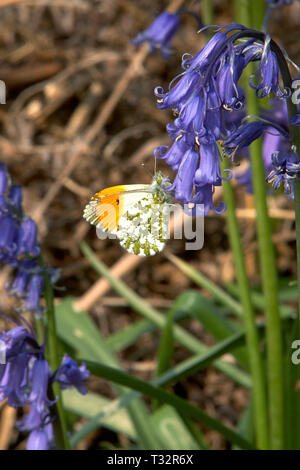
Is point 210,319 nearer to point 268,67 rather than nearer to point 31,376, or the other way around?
point 31,376

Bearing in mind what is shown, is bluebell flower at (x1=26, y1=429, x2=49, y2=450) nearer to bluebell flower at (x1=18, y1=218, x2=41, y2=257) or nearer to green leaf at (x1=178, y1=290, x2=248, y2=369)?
bluebell flower at (x1=18, y1=218, x2=41, y2=257)

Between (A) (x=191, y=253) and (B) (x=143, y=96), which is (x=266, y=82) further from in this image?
(B) (x=143, y=96)

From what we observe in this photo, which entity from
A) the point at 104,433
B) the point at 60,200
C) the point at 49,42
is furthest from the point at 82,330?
the point at 49,42

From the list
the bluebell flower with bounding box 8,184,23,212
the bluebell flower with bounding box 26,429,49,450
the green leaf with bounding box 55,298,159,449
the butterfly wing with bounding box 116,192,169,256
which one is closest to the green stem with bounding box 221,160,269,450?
Answer: the green leaf with bounding box 55,298,159,449

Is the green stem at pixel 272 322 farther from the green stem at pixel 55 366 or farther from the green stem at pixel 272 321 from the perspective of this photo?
the green stem at pixel 55 366

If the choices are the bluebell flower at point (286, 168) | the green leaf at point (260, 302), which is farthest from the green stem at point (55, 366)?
the green leaf at point (260, 302)

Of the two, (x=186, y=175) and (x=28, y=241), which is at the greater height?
(x=186, y=175)

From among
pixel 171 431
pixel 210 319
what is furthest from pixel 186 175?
pixel 210 319
